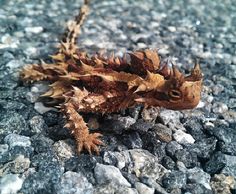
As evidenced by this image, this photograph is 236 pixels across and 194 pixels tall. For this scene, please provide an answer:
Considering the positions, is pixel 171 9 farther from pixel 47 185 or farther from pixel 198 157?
pixel 47 185

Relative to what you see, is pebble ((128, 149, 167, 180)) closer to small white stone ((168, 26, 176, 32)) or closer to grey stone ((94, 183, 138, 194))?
grey stone ((94, 183, 138, 194))

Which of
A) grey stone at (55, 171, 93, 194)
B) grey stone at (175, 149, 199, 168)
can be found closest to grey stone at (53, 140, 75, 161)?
grey stone at (55, 171, 93, 194)

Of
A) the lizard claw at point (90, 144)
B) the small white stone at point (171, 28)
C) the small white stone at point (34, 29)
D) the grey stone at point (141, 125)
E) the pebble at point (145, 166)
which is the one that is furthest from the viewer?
the small white stone at point (171, 28)

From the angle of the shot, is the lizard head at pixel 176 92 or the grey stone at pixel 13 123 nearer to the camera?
the lizard head at pixel 176 92

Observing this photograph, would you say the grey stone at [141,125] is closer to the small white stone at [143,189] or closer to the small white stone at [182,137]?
the small white stone at [182,137]

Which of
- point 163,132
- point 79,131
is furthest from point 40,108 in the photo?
point 163,132

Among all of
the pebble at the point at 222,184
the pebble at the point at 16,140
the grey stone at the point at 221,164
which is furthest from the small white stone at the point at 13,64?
the pebble at the point at 222,184
